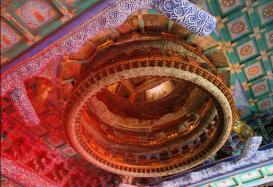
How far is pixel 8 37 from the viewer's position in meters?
5.07

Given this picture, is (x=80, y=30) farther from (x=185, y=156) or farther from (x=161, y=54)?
(x=185, y=156)

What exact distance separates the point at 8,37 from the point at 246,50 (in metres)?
5.18

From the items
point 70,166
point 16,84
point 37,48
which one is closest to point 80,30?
point 37,48

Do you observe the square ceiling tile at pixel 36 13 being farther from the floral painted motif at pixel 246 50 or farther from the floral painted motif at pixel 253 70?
the floral painted motif at pixel 253 70

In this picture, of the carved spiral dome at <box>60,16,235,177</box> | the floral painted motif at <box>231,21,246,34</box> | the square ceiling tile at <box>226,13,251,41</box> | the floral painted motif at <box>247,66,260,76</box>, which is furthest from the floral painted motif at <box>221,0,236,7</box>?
the floral painted motif at <box>247,66,260,76</box>

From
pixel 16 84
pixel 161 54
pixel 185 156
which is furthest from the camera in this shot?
pixel 185 156

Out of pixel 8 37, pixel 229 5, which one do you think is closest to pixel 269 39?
pixel 229 5

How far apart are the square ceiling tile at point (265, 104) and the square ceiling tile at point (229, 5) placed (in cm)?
294

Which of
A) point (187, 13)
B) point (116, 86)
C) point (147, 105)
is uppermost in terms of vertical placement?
point (116, 86)

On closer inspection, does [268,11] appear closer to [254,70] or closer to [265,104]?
[254,70]

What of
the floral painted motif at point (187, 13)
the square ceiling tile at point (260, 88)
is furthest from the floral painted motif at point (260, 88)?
the floral painted motif at point (187, 13)

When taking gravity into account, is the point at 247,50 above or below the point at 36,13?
above

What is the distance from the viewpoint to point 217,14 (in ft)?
22.3

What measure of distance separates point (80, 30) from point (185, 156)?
15.2 feet
